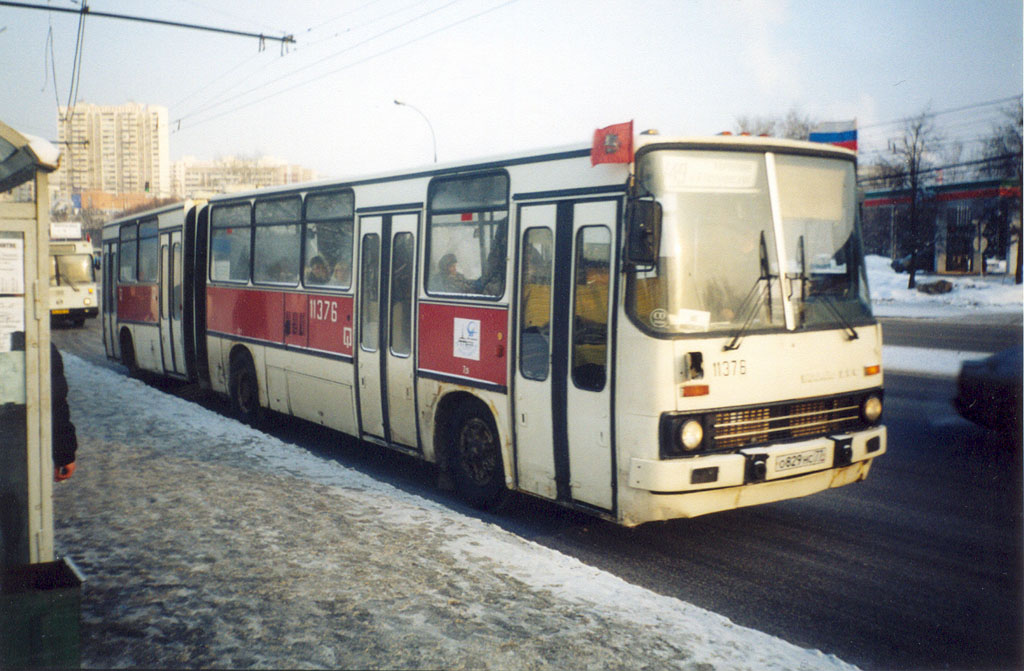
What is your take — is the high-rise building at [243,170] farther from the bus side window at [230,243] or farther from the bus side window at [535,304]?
the bus side window at [535,304]

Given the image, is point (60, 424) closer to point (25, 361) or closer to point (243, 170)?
point (25, 361)

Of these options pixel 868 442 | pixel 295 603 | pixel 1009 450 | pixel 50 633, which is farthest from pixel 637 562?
pixel 1009 450

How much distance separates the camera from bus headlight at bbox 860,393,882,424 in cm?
633

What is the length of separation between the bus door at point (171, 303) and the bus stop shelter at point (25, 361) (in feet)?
33.2

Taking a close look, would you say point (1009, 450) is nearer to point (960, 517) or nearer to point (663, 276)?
point (960, 517)

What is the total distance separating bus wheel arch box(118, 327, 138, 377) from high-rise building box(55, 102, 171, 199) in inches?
190

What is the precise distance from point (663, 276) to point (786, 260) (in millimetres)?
958

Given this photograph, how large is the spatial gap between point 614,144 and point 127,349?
1332cm

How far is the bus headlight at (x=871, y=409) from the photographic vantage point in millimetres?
6332

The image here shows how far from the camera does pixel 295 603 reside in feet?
13.7

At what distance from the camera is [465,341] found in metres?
7.26

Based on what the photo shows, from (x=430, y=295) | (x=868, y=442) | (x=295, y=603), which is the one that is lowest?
(x=295, y=603)

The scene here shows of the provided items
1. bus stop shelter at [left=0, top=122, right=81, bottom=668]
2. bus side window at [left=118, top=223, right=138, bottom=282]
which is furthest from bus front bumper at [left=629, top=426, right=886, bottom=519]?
bus side window at [left=118, top=223, right=138, bottom=282]

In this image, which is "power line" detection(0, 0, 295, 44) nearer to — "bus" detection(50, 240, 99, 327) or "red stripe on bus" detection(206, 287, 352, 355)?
"red stripe on bus" detection(206, 287, 352, 355)
